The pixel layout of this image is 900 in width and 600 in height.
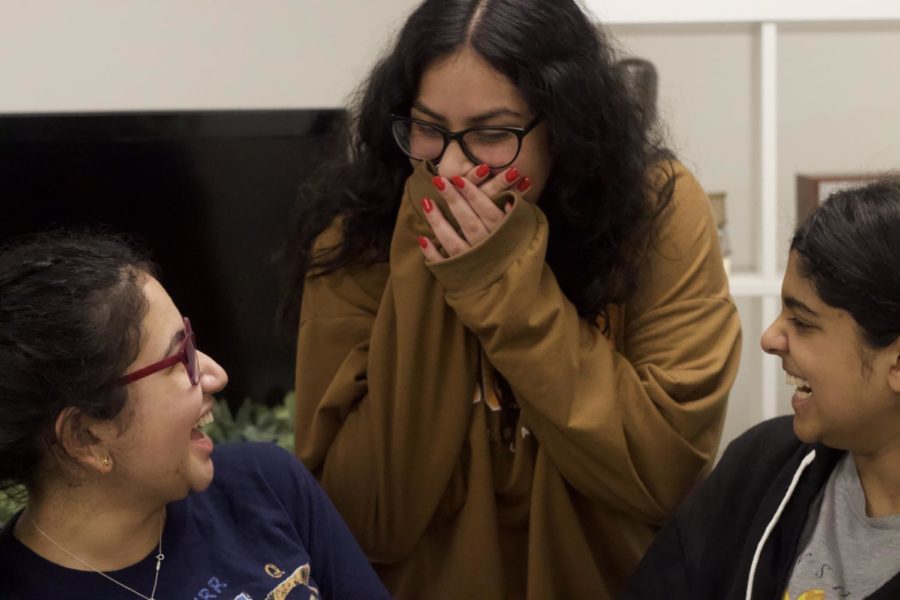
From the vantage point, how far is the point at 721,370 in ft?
5.06

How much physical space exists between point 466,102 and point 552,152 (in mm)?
161

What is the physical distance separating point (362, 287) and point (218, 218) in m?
0.80

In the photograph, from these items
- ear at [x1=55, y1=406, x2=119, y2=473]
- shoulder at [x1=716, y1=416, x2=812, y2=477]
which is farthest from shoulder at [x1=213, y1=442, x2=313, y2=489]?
shoulder at [x1=716, y1=416, x2=812, y2=477]

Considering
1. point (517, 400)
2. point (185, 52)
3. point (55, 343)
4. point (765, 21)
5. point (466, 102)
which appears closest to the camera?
point (55, 343)

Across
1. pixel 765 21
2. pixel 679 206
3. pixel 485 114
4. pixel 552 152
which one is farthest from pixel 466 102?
pixel 765 21

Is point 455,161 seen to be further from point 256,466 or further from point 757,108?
point 757,108

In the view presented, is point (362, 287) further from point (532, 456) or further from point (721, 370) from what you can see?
point (721, 370)

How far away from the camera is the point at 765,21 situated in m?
2.21

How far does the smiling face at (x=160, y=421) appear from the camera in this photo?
1.28 m

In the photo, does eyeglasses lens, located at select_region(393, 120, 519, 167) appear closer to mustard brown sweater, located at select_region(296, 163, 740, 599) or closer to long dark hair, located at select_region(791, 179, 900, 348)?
mustard brown sweater, located at select_region(296, 163, 740, 599)

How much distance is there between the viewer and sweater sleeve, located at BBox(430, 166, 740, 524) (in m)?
1.47

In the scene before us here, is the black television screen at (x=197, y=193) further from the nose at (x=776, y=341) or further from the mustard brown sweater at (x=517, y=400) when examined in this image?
the nose at (x=776, y=341)

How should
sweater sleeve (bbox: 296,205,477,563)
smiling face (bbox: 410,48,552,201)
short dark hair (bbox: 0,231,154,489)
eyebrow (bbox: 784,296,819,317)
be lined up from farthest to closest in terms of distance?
sweater sleeve (bbox: 296,205,477,563)
smiling face (bbox: 410,48,552,201)
eyebrow (bbox: 784,296,819,317)
short dark hair (bbox: 0,231,154,489)

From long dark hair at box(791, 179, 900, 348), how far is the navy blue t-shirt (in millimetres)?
685
